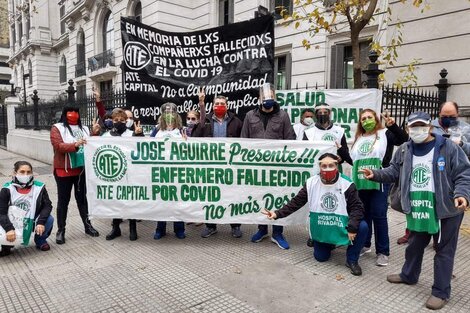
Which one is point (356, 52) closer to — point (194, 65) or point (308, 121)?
point (308, 121)

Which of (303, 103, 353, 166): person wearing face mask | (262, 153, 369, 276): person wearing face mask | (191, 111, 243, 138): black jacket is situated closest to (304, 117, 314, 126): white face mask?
(303, 103, 353, 166): person wearing face mask

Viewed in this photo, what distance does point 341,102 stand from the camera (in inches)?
256

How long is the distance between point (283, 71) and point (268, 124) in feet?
35.9

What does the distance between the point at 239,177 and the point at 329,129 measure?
4.47ft

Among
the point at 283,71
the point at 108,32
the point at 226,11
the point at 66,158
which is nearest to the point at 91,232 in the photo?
the point at 66,158

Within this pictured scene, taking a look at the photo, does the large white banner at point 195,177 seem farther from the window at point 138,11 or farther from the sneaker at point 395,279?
the window at point 138,11

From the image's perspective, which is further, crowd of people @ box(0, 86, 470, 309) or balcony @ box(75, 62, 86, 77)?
balcony @ box(75, 62, 86, 77)

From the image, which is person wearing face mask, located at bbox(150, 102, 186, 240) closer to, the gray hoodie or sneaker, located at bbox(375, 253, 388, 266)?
sneaker, located at bbox(375, 253, 388, 266)

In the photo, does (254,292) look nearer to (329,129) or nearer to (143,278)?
(143,278)

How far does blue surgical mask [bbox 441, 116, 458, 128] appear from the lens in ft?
14.4

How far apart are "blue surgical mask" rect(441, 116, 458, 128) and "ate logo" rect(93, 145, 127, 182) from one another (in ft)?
13.4

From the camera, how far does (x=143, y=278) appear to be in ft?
12.8

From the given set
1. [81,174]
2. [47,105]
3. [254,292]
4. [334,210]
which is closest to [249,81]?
[334,210]

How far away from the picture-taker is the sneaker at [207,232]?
5.24m
